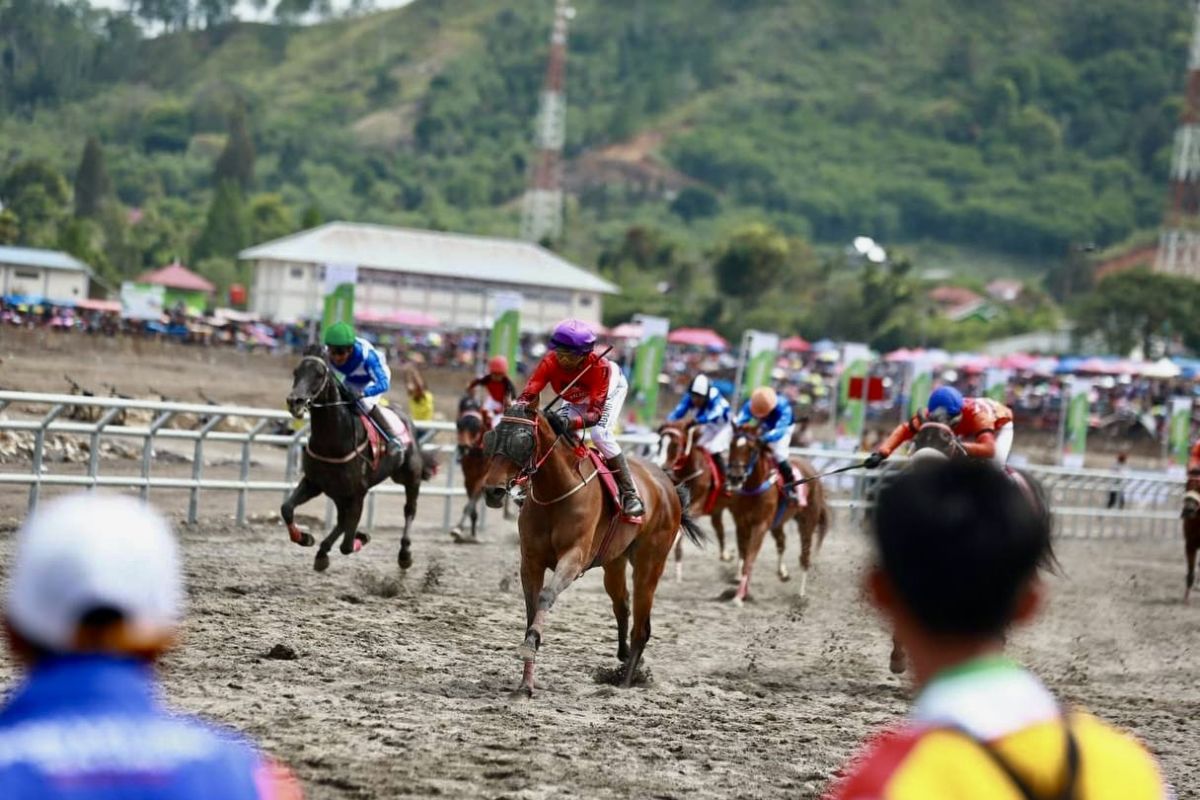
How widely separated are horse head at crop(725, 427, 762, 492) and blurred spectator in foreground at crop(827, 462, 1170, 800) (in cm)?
1283

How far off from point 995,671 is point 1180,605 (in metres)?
17.6

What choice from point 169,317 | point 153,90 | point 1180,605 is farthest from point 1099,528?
point 153,90

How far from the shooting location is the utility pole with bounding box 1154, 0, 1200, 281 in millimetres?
100500

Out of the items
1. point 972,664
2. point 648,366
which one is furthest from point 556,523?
point 648,366

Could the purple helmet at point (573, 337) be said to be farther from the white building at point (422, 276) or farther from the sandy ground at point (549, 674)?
the white building at point (422, 276)

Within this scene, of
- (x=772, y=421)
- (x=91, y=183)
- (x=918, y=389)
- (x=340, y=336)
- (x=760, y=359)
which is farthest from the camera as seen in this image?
(x=91, y=183)

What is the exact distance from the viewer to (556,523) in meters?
9.87

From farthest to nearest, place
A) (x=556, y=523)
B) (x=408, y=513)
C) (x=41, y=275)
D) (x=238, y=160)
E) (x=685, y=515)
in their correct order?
(x=238, y=160)
(x=41, y=275)
(x=408, y=513)
(x=685, y=515)
(x=556, y=523)

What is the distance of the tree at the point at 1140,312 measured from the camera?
88.7 metres

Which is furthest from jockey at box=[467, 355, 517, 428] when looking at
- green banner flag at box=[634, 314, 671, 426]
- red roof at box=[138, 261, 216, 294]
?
red roof at box=[138, 261, 216, 294]

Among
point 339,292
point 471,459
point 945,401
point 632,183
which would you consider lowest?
point 471,459

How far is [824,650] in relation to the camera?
12.9 metres

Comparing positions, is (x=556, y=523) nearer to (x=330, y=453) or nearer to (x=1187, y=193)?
(x=330, y=453)

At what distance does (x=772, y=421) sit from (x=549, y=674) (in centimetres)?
661
